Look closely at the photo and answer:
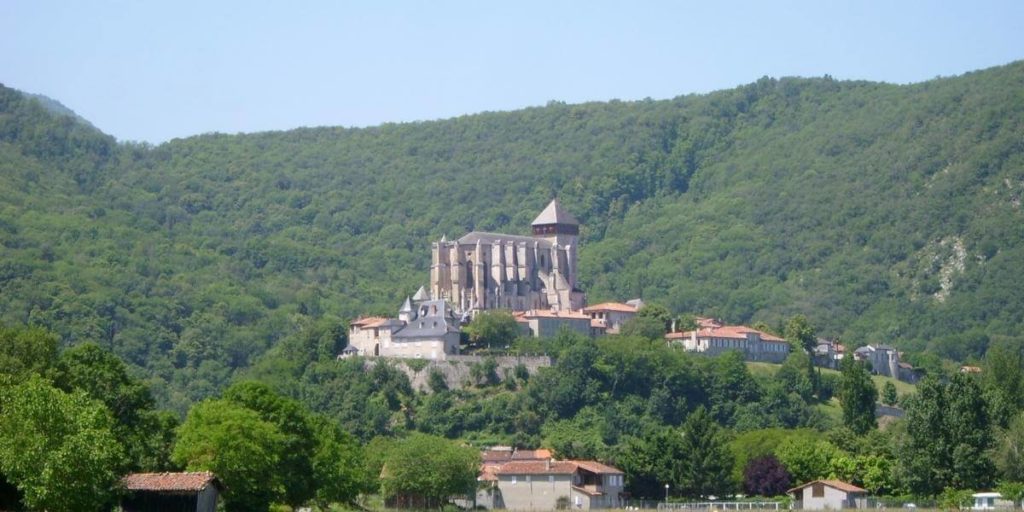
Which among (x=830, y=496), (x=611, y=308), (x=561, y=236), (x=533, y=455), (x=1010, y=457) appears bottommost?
(x=830, y=496)

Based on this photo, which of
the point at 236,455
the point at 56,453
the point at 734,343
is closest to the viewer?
the point at 56,453

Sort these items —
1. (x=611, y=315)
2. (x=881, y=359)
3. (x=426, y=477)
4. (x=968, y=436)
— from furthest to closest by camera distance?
(x=881, y=359), (x=611, y=315), (x=968, y=436), (x=426, y=477)

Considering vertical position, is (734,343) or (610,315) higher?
(610,315)

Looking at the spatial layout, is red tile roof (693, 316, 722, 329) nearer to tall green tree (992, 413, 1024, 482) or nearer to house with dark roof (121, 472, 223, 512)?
tall green tree (992, 413, 1024, 482)

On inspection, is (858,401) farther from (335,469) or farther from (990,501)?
(335,469)

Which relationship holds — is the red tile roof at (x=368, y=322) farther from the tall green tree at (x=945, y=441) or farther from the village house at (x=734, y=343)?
the tall green tree at (x=945, y=441)

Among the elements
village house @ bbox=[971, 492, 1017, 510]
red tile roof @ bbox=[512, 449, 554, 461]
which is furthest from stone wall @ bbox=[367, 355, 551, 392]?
village house @ bbox=[971, 492, 1017, 510]

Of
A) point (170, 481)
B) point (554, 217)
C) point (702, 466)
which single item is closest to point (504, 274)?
point (554, 217)
